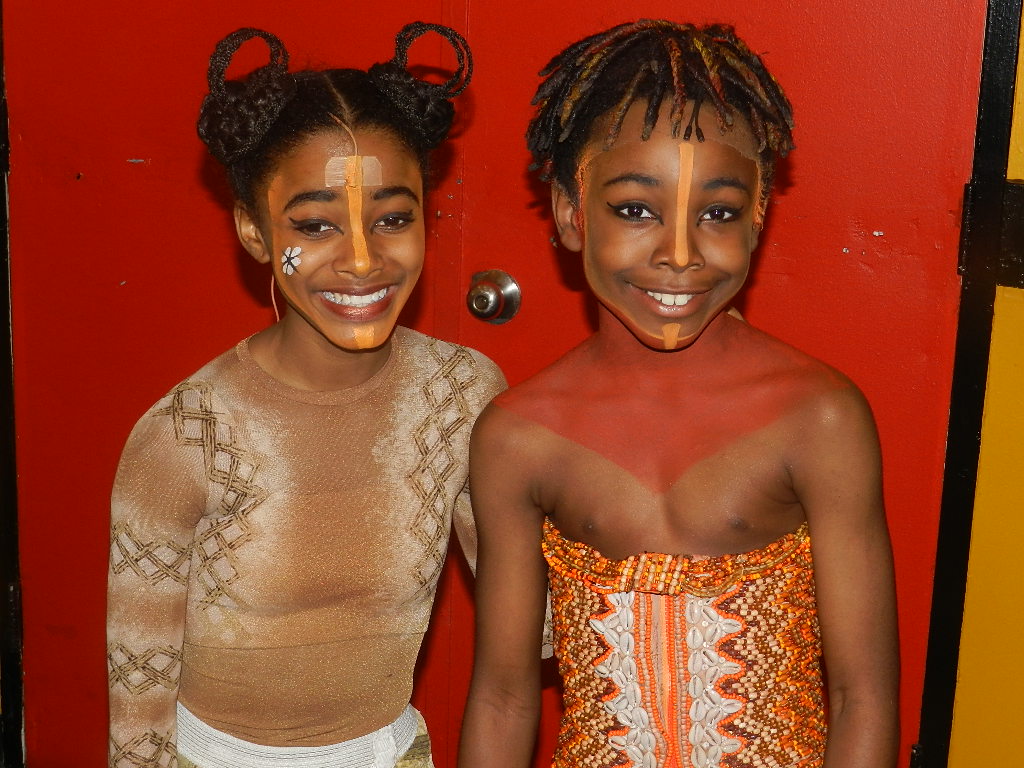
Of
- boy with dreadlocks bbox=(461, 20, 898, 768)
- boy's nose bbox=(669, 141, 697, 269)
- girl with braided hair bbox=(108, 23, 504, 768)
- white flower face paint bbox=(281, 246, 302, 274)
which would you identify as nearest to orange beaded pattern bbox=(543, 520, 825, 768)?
boy with dreadlocks bbox=(461, 20, 898, 768)

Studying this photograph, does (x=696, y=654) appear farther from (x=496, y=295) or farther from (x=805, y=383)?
(x=496, y=295)

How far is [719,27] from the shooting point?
1.71 m

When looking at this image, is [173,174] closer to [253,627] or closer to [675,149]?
[253,627]

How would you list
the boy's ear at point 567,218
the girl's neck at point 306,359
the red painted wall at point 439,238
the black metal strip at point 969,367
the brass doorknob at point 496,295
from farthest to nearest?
the brass doorknob at point 496,295 → the red painted wall at point 439,238 → the black metal strip at point 969,367 → the girl's neck at point 306,359 → the boy's ear at point 567,218

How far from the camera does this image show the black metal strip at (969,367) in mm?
1963

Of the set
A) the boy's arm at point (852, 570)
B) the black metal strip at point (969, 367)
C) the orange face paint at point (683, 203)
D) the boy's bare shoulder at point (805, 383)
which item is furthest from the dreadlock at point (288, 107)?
the black metal strip at point (969, 367)

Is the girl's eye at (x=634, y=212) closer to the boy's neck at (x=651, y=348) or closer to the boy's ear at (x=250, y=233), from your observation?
the boy's neck at (x=651, y=348)

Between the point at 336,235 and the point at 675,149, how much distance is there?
0.46m

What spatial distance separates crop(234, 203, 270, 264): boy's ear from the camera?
5.94 feet

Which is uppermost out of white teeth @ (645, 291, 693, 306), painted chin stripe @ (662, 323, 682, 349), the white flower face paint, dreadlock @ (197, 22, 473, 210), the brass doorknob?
dreadlock @ (197, 22, 473, 210)

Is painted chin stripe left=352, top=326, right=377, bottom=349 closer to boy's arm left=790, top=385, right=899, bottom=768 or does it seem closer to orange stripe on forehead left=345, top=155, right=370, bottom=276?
orange stripe on forehead left=345, top=155, right=370, bottom=276

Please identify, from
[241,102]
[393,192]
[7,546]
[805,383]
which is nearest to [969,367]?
[805,383]

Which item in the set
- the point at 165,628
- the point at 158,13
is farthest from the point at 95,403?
the point at 165,628

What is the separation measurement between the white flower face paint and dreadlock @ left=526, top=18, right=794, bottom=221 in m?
0.33
